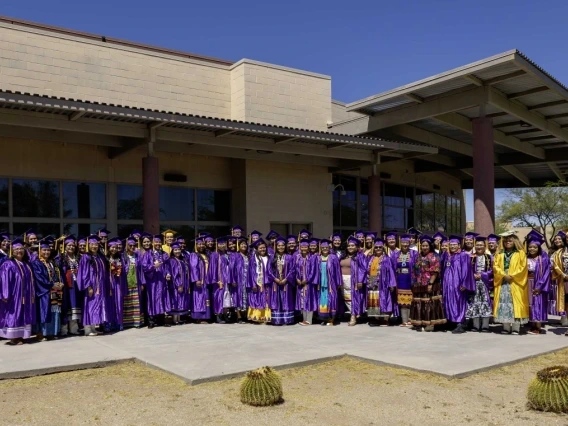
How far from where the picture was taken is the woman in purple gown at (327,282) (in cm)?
1126

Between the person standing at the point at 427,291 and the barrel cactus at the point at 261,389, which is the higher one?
the person standing at the point at 427,291

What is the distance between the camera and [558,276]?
10266mm

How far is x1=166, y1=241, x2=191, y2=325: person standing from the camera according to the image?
11289mm

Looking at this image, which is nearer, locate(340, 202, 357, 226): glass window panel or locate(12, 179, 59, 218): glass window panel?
locate(12, 179, 59, 218): glass window panel

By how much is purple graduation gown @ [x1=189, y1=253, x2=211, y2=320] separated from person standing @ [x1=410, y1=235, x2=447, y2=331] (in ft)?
13.0

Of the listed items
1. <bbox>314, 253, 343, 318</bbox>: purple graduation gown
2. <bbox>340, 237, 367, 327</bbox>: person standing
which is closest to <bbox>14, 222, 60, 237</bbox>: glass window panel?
→ <bbox>314, 253, 343, 318</bbox>: purple graduation gown

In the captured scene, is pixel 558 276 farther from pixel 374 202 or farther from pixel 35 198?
pixel 35 198

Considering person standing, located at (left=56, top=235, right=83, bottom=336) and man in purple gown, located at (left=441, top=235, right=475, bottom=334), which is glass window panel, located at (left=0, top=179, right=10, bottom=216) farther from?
man in purple gown, located at (left=441, top=235, right=475, bottom=334)

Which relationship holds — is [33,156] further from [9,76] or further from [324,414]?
[324,414]

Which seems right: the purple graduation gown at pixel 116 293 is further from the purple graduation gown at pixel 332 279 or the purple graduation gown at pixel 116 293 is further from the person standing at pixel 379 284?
the person standing at pixel 379 284

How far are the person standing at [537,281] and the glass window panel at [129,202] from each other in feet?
33.2

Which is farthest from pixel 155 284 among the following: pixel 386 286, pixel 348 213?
pixel 348 213

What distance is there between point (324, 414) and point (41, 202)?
36.2 feet

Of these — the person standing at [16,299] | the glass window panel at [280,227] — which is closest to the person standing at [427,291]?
the person standing at [16,299]
